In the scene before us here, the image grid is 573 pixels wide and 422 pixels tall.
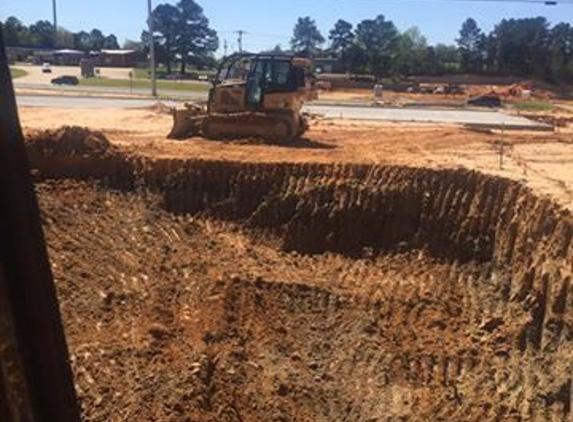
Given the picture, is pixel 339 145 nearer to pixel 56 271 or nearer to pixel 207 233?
pixel 207 233

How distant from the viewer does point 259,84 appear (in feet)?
65.0

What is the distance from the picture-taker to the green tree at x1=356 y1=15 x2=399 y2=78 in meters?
73.0

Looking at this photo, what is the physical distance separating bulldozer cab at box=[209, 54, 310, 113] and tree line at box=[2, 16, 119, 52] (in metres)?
87.0

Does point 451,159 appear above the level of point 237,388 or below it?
above

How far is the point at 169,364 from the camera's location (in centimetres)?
959

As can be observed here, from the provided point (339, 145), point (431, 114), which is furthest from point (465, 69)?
point (339, 145)

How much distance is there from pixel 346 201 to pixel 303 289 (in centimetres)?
304

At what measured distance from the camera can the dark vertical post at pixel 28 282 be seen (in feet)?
8.84

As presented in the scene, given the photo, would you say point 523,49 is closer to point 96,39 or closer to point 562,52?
point 562,52

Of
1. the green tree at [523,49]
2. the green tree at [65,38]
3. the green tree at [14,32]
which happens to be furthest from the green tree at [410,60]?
the green tree at [65,38]

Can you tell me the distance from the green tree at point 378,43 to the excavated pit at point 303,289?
57185 mm

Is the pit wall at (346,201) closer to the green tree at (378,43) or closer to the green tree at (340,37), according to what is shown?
the green tree at (378,43)

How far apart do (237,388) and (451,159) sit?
935cm

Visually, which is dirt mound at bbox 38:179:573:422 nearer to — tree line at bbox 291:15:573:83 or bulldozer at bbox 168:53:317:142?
bulldozer at bbox 168:53:317:142
